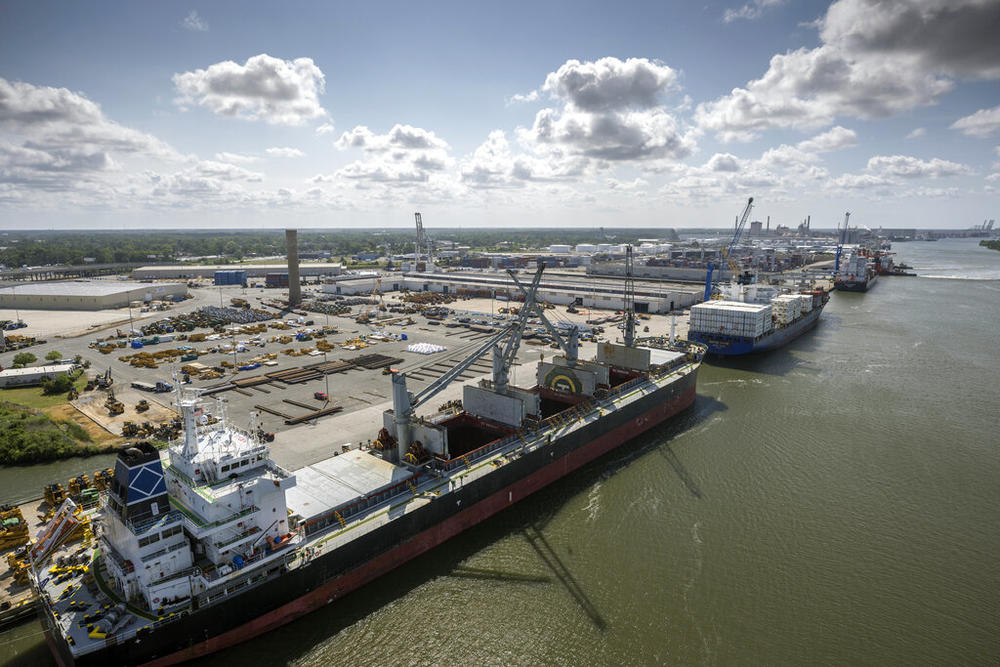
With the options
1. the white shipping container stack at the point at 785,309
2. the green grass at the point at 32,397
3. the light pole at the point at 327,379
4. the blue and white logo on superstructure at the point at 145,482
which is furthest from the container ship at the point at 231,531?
the white shipping container stack at the point at 785,309

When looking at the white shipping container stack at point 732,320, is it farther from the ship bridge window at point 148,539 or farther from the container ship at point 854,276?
the container ship at point 854,276

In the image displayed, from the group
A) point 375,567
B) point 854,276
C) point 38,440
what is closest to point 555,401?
point 375,567

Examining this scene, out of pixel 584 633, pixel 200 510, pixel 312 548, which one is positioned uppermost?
pixel 200 510

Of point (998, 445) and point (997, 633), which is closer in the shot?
point (997, 633)

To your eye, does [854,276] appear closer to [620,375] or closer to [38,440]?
[620,375]

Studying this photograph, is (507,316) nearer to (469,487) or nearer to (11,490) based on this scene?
(469,487)

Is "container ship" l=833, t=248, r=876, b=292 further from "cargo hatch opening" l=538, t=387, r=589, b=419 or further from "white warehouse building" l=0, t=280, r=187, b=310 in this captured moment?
"white warehouse building" l=0, t=280, r=187, b=310

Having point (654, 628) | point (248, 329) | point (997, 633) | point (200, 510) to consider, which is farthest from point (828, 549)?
point (248, 329)

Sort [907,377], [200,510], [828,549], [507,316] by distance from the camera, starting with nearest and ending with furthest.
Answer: [200,510] < [828,549] < [907,377] < [507,316]
